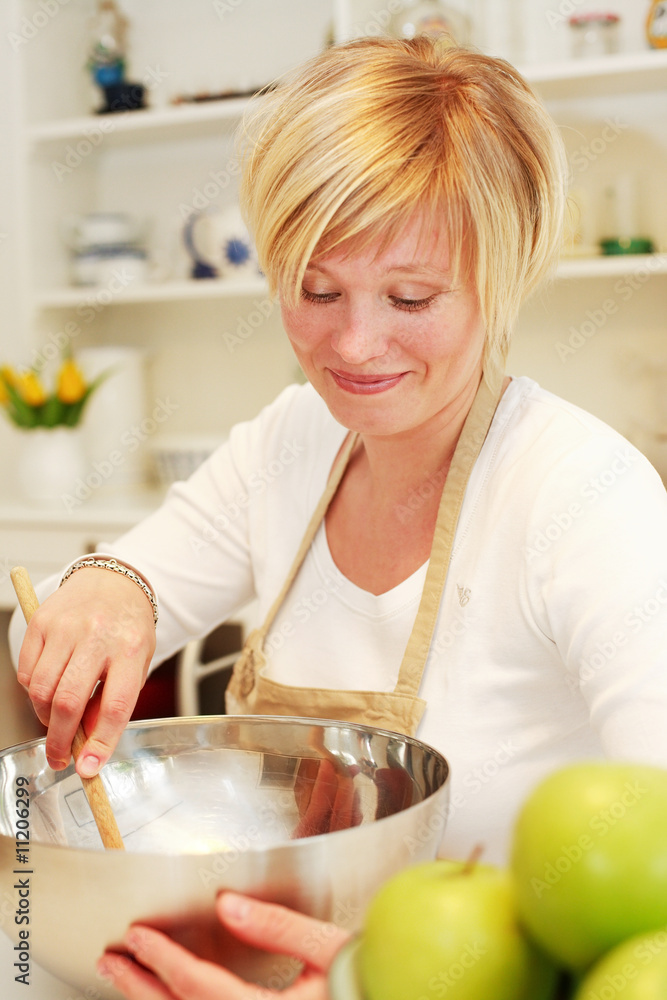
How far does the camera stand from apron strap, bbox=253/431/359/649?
1044mm

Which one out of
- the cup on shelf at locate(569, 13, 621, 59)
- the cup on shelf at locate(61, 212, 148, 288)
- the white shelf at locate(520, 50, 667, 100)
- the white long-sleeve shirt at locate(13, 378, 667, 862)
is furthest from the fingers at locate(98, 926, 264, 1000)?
the cup on shelf at locate(61, 212, 148, 288)

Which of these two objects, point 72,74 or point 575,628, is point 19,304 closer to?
point 72,74

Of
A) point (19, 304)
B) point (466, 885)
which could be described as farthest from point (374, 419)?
point (19, 304)

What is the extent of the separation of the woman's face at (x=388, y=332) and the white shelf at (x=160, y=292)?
5.12 feet

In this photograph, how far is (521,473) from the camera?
88cm

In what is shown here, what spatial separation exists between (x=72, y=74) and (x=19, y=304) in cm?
69

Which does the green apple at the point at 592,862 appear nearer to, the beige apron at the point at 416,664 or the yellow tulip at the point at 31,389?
the beige apron at the point at 416,664

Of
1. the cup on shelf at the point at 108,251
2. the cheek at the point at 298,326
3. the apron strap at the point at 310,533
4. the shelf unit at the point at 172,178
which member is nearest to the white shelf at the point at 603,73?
the shelf unit at the point at 172,178

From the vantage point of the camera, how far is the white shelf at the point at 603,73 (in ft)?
6.78

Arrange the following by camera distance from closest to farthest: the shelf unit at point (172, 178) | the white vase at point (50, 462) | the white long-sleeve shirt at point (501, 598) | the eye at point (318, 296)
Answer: the white long-sleeve shirt at point (501, 598), the eye at point (318, 296), the shelf unit at point (172, 178), the white vase at point (50, 462)

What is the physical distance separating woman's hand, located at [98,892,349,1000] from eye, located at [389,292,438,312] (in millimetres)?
541

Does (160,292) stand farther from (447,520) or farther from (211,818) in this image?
(211,818)

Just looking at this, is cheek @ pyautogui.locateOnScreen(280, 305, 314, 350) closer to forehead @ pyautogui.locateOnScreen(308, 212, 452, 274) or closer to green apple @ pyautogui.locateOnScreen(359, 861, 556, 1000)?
forehead @ pyautogui.locateOnScreen(308, 212, 452, 274)

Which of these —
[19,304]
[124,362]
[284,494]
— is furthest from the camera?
[19,304]
